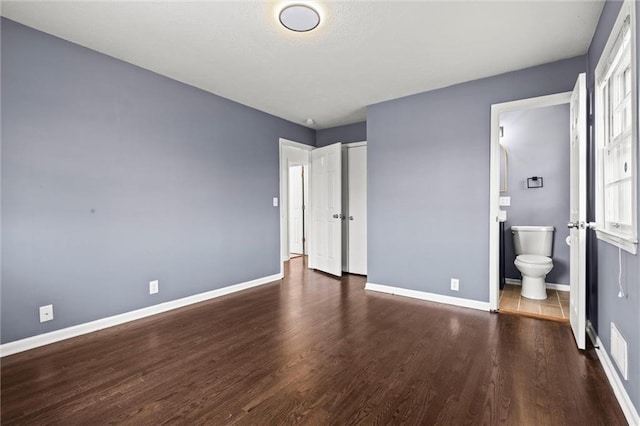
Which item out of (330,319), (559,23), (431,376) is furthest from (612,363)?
(559,23)

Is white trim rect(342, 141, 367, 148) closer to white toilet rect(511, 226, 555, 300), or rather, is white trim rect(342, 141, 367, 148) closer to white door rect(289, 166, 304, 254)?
white door rect(289, 166, 304, 254)

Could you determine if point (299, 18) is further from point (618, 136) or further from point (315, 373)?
point (315, 373)

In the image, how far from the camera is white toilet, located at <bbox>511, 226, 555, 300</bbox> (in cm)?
346

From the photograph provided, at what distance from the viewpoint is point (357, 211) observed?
194 inches

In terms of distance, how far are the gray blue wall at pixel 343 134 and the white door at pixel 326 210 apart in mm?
376

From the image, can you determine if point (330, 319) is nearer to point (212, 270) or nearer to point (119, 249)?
point (212, 270)

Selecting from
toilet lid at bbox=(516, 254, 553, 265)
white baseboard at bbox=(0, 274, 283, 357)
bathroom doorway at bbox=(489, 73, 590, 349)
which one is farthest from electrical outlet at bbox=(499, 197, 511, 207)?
white baseboard at bbox=(0, 274, 283, 357)

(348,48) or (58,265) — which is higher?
(348,48)

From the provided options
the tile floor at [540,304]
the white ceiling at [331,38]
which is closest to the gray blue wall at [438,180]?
the white ceiling at [331,38]

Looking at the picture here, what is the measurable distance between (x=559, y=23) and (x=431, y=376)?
8.81 ft

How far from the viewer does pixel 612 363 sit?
74.1 inches

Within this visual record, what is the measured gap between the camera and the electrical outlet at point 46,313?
2422 millimetres

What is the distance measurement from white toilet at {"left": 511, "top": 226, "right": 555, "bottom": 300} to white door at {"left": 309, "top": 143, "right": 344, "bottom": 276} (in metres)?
2.38

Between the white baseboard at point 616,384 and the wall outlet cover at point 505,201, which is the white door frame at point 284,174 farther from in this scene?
the white baseboard at point 616,384
